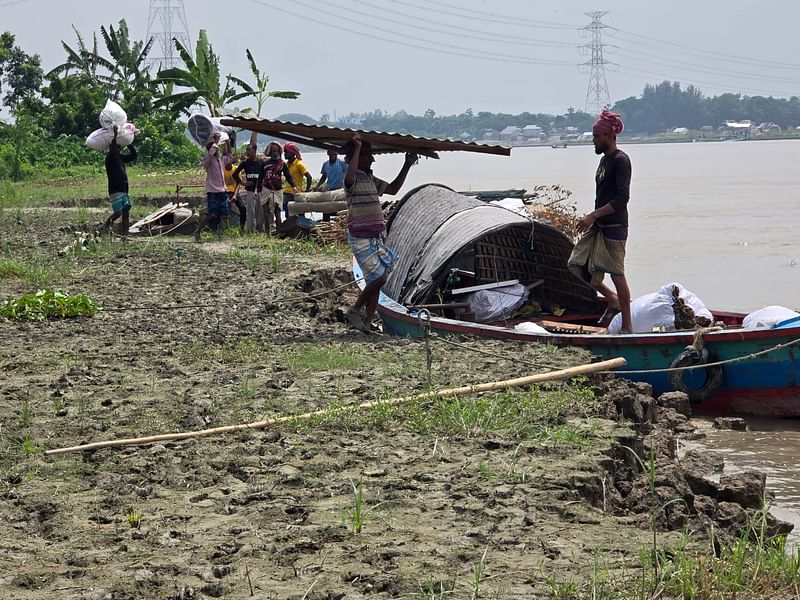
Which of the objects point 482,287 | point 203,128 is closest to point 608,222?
point 482,287

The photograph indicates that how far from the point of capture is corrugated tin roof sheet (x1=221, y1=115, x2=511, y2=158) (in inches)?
351

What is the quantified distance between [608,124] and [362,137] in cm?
200

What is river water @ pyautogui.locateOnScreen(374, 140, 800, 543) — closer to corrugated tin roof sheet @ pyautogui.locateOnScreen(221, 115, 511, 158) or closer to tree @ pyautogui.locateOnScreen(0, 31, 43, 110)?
corrugated tin roof sheet @ pyautogui.locateOnScreen(221, 115, 511, 158)

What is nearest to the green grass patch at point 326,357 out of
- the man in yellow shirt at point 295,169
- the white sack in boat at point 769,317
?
the white sack in boat at point 769,317

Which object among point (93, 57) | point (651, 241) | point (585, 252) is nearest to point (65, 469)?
point (585, 252)

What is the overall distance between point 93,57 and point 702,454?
118 feet

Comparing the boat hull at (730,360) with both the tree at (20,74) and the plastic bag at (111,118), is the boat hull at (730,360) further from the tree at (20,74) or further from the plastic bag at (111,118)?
the tree at (20,74)

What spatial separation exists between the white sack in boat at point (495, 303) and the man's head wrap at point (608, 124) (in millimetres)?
2154

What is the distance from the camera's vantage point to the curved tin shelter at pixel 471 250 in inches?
→ 391

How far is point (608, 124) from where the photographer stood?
8469mm

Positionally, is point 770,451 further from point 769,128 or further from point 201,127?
point 769,128

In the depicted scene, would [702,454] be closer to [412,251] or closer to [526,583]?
[526,583]

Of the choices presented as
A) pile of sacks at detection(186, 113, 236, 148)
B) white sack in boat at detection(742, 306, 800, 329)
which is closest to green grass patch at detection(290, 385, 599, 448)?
white sack in boat at detection(742, 306, 800, 329)

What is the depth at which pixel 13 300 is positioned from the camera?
10109 mm
